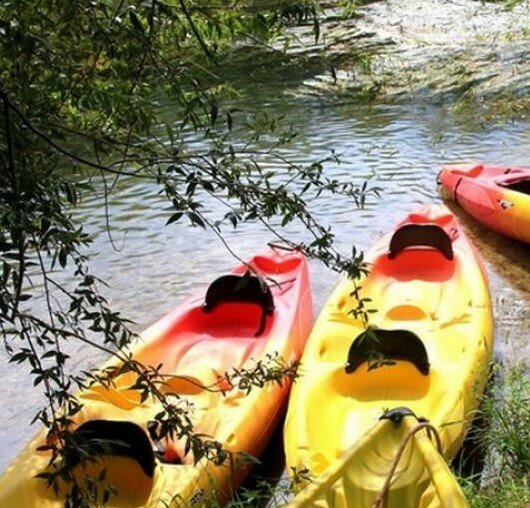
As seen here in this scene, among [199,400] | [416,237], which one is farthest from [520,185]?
[199,400]

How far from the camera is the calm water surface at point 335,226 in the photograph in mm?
5266

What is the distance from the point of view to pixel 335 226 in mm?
7184

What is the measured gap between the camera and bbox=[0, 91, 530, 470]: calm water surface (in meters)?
5.27

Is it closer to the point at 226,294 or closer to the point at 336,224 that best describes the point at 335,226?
the point at 336,224

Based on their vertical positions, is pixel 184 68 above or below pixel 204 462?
above

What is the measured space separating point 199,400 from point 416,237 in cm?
204

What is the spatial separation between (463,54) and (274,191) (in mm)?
10972

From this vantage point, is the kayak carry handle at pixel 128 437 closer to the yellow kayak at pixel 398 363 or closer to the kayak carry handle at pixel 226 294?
the yellow kayak at pixel 398 363

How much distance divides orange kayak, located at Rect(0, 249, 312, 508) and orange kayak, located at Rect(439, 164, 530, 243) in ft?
6.09

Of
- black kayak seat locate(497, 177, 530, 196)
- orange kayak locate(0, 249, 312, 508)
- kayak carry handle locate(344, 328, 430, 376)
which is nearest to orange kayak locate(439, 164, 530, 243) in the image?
black kayak seat locate(497, 177, 530, 196)

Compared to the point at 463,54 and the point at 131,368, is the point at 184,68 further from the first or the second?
the point at 463,54

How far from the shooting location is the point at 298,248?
Answer: 220 centimetres

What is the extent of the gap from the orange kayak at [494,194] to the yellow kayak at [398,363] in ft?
3.38

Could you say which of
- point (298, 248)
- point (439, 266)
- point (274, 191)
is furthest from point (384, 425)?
point (439, 266)
